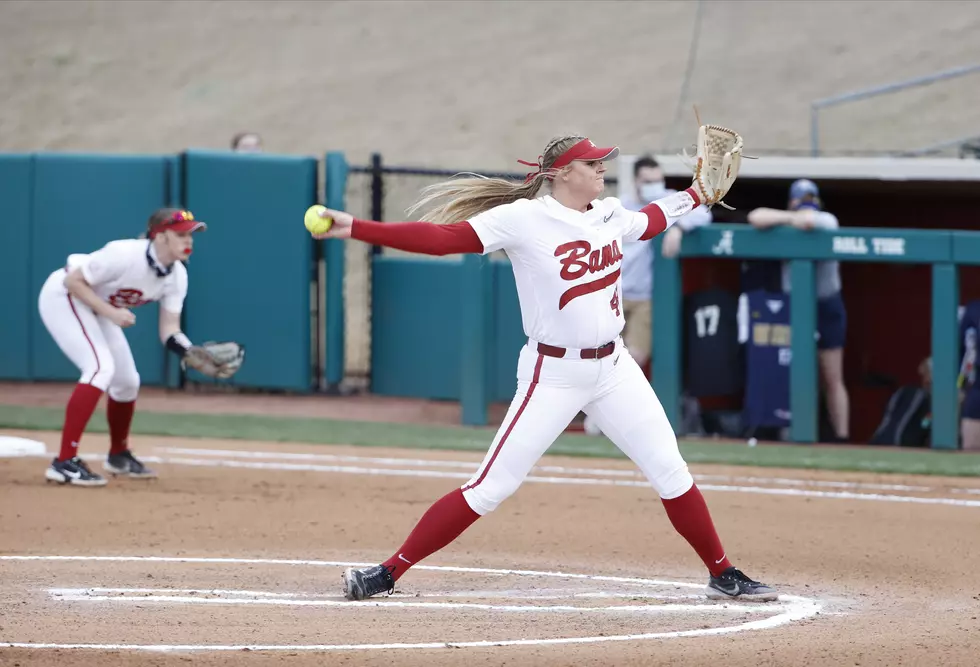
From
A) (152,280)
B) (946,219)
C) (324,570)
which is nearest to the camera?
(324,570)

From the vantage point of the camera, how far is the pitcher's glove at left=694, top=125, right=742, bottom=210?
634 centimetres

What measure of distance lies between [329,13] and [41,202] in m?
17.5

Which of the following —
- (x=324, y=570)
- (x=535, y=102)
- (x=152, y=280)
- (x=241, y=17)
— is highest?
(x=241, y=17)

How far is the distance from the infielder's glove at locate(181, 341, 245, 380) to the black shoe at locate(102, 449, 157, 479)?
81 cm

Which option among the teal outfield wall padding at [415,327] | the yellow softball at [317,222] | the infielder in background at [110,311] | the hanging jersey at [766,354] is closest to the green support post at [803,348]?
the hanging jersey at [766,354]

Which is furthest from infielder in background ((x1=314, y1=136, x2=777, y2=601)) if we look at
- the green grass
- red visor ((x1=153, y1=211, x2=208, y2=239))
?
the green grass

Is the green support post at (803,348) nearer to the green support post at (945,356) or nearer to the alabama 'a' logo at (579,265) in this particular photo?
the green support post at (945,356)

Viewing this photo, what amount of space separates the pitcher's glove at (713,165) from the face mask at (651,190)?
14.1 ft

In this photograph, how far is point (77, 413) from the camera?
8.84 meters

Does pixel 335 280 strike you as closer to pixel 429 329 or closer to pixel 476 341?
pixel 429 329

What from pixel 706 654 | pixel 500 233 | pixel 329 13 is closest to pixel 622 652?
pixel 706 654

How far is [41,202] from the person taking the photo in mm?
13602

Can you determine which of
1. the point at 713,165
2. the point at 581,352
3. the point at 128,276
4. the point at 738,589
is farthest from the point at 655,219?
the point at 128,276

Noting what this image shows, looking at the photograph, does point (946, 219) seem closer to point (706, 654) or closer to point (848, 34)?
point (706, 654)
